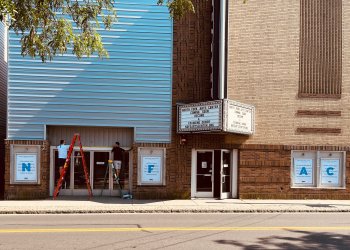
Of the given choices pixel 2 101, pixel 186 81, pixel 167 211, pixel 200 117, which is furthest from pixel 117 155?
pixel 2 101

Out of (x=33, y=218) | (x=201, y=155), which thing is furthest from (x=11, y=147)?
(x=201, y=155)

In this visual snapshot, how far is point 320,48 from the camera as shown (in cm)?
1822

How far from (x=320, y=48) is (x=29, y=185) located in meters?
13.2

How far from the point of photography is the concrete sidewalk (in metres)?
13.9

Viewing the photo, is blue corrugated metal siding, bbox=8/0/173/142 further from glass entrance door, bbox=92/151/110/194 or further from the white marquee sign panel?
glass entrance door, bbox=92/151/110/194

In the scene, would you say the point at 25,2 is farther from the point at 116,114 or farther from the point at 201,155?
the point at 201,155

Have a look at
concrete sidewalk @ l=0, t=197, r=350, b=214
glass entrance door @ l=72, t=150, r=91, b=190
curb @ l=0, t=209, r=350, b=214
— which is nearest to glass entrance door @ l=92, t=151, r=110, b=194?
glass entrance door @ l=72, t=150, r=91, b=190

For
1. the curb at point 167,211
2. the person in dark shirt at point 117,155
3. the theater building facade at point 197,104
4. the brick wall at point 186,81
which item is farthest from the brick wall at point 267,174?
the person in dark shirt at point 117,155

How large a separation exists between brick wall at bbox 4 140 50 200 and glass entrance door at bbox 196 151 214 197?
6137mm

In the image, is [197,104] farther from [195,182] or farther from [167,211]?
[167,211]

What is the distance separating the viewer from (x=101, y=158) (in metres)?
18.0

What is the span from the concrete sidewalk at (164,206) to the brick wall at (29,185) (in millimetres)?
740

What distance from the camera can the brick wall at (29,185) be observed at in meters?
16.8

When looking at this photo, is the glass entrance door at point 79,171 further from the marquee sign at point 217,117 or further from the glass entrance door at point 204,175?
the glass entrance door at point 204,175
